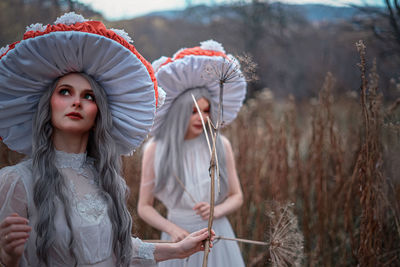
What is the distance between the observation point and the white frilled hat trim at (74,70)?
112 cm

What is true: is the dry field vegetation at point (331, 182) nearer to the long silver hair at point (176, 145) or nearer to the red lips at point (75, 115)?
the long silver hair at point (176, 145)

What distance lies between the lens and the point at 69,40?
1.11m

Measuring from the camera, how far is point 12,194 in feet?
3.49

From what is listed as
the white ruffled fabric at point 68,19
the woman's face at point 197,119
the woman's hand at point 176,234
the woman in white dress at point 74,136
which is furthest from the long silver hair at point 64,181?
the woman's face at point 197,119

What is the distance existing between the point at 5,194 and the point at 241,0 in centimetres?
545

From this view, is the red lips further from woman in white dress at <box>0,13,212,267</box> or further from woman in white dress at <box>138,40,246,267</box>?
woman in white dress at <box>138,40,246,267</box>

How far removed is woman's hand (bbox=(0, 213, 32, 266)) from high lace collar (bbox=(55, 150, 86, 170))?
315mm

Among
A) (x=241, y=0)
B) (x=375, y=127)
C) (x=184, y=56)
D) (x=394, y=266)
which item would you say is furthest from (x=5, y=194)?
(x=241, y=0)

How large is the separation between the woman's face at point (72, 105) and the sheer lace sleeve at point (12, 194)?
0.73 ft

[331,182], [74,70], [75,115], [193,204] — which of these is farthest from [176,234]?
[331,182]

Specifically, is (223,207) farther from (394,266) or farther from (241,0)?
(241,0)

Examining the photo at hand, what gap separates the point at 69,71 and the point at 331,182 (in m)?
3.20

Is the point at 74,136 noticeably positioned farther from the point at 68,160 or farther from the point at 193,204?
the point at 193,204

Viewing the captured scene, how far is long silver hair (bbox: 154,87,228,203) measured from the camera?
77.9 inches
